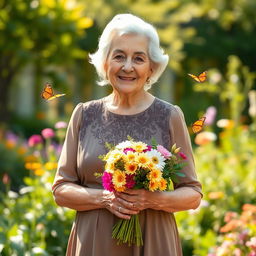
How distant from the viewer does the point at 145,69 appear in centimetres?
326

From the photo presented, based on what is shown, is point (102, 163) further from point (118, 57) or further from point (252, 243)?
point (252, 243)

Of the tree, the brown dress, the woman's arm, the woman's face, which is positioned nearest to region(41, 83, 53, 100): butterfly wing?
the brown dress

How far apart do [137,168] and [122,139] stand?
30 centimetres

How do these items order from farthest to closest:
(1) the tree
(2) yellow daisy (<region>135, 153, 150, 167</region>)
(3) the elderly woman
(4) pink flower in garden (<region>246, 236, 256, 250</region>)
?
(1) the tree → (4) pink flower in garden (<region>246, 236, 256, 250</region>) → (3) the elderly woman → (2) yellow daisy (<region>135, 153, 150, 167</region>)

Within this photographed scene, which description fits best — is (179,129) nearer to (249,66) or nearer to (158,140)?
(158,140)

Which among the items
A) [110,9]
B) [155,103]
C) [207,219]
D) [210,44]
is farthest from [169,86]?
[155,103]

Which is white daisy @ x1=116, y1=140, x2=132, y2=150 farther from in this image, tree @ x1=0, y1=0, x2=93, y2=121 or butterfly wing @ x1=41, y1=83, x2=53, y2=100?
tree @ x1=0, y1=0, x2=93, y2=121

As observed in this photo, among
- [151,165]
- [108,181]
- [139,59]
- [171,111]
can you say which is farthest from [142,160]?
[139,59]

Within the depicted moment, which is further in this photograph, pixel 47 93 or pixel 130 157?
pixel 47 93

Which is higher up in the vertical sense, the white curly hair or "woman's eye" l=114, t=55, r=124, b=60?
the white curly hair

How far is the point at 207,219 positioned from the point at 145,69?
3.37 m

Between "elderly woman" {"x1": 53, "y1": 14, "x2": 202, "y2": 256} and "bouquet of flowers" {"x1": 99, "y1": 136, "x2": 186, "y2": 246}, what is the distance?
0.30ft

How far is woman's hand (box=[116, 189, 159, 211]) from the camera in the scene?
3053mm

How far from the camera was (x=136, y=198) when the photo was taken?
3057 millimetres
